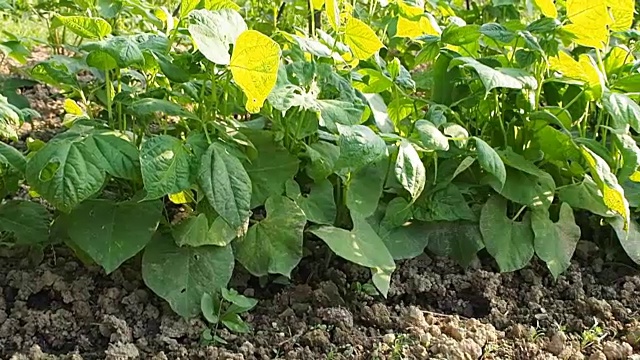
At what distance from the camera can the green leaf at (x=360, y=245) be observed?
1.88 metres

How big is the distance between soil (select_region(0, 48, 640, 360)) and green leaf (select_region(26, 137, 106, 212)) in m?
0.30

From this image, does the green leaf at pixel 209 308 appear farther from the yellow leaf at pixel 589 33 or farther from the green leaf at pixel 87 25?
the yellow leaf at pixel 589 33

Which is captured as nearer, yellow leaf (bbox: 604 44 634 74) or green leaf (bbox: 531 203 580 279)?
green leaf (bbox: 531 203 580 279)

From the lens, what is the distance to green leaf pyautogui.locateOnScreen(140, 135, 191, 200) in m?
1.63

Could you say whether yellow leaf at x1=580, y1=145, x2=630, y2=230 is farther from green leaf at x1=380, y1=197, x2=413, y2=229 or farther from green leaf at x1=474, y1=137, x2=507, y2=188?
green leaf at x1=380, y1=197, x2=413, y2=229

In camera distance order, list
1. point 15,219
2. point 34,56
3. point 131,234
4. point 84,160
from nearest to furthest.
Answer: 1. point 84,160
2. point 131,234
3. point 15,219
4. point 34,56

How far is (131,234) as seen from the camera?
71.9 inches

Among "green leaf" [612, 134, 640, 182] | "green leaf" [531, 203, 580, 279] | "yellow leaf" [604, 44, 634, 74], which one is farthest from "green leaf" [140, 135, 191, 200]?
"yellow leaf" [604, 44, 634, 74]

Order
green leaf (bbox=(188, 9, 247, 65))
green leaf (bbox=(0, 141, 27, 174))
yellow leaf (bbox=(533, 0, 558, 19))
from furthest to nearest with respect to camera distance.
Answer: yellow leaf (bbox=(533, 0, 558, 19)) < green leaf (bbox=(0, 141, 27, 174)) < green leaf (bbox=(188, 9, 247, 65))

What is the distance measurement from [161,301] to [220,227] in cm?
21

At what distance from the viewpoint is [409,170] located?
1.77 m

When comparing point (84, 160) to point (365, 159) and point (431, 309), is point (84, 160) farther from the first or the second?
point (431, 309)

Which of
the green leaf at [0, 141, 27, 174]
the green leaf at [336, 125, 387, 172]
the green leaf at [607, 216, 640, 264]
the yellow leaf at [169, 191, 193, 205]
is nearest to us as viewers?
the green leaf at [336, 125, 387, 172]

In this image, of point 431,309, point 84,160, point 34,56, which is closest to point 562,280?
point 431,309
